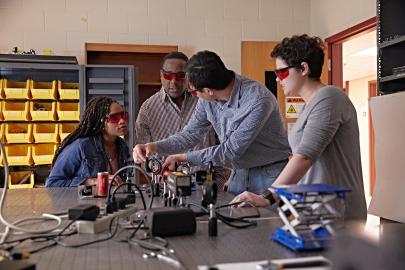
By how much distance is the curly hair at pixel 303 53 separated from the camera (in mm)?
1688

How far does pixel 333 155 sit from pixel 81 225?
88cm

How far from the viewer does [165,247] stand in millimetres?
1042

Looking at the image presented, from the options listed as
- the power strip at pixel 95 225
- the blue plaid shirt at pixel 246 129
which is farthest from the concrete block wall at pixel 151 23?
the power strip at pixel 95 225

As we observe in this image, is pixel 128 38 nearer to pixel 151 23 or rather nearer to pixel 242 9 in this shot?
pixel 151 23

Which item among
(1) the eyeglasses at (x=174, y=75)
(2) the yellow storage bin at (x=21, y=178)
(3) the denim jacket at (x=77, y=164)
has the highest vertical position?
(1) the eyeglasses at (x=174, y=75)

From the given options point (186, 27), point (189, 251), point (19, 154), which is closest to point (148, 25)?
point (186, 27)

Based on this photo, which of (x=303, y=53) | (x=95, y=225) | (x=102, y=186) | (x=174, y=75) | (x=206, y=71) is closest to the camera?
(x=95, y=225)

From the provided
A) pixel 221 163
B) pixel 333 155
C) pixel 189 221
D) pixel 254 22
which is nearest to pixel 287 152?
pixel 221 163

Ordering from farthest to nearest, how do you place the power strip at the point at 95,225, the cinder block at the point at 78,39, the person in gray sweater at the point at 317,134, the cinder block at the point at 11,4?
the cinder block at the point at 78,39 → the cinder block at the point at 11,4 → the person in gray sweater at the point at 317,134 → the power strip at the point at 95,225

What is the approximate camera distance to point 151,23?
440 cm

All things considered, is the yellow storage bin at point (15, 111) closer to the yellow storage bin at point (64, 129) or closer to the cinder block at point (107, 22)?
the yellow storage bin at point (64, 129)

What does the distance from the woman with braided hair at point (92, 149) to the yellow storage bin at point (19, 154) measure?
117 centimetres

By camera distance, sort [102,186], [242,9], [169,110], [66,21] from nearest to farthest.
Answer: [102,186], [169,110], [66,21], [242,9]

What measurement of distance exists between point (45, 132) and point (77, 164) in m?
1.42
